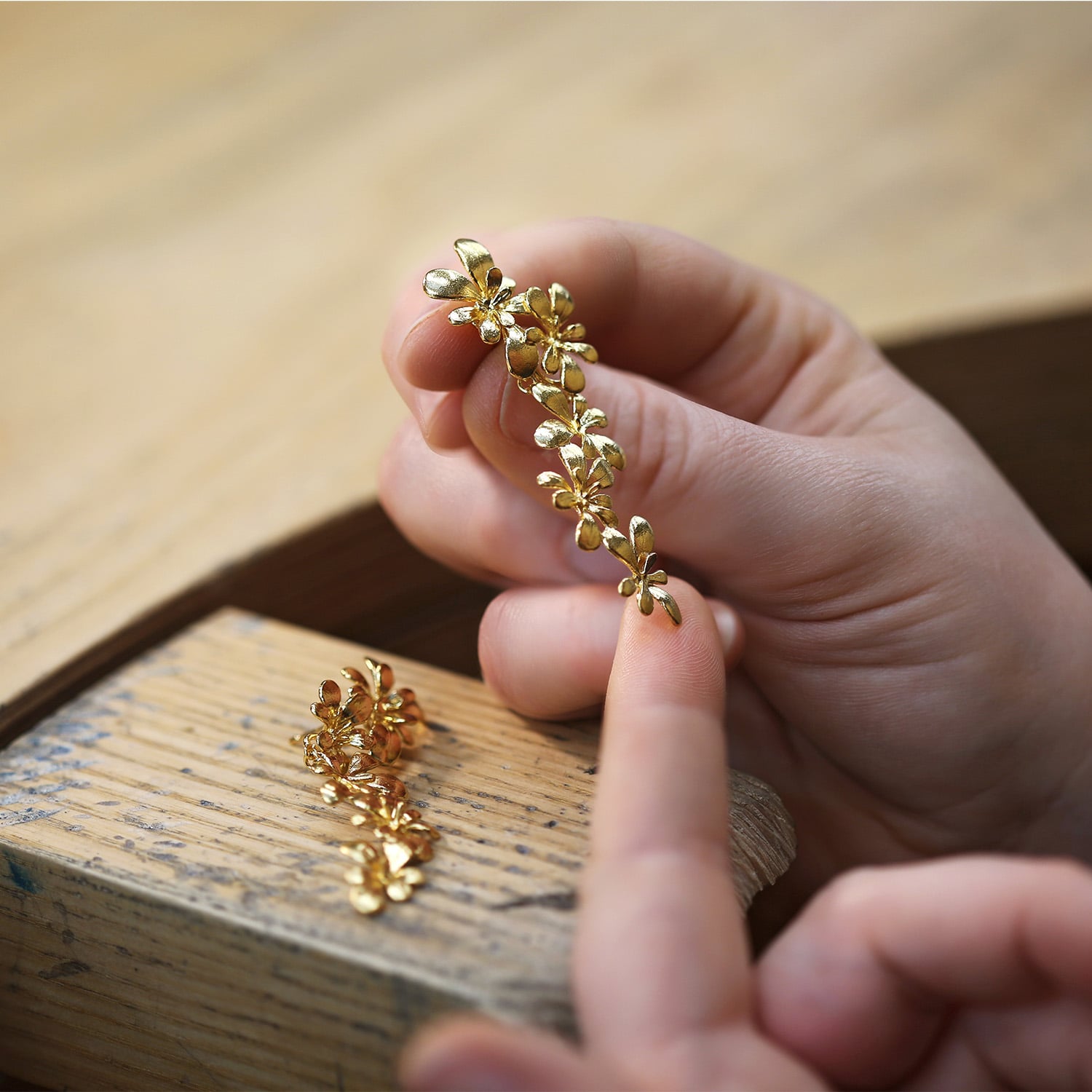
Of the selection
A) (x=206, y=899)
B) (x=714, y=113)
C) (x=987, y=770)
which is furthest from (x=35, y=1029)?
(x=714, y=113)

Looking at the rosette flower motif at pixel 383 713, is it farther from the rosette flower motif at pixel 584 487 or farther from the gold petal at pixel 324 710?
the rosette flower motif at pixel 584 487

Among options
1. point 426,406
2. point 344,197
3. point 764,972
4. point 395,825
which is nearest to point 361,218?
point 344,197

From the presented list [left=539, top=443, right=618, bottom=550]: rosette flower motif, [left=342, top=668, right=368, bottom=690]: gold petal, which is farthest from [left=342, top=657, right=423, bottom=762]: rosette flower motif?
[left=539, top=443, right=618, bottom=550]: rosette flower motif

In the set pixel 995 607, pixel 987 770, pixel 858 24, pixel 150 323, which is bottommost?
pixel 987 770

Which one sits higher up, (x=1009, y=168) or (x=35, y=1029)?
(x=1009, y=168)

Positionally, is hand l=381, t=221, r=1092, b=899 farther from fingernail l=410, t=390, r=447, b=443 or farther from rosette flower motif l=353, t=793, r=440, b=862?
rosette flower motif l=353, t=793, r=440, b=862

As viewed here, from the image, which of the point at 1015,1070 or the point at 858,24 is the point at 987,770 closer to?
the point at 1015,1070

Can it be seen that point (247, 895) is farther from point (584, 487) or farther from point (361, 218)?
point (361, 218)
